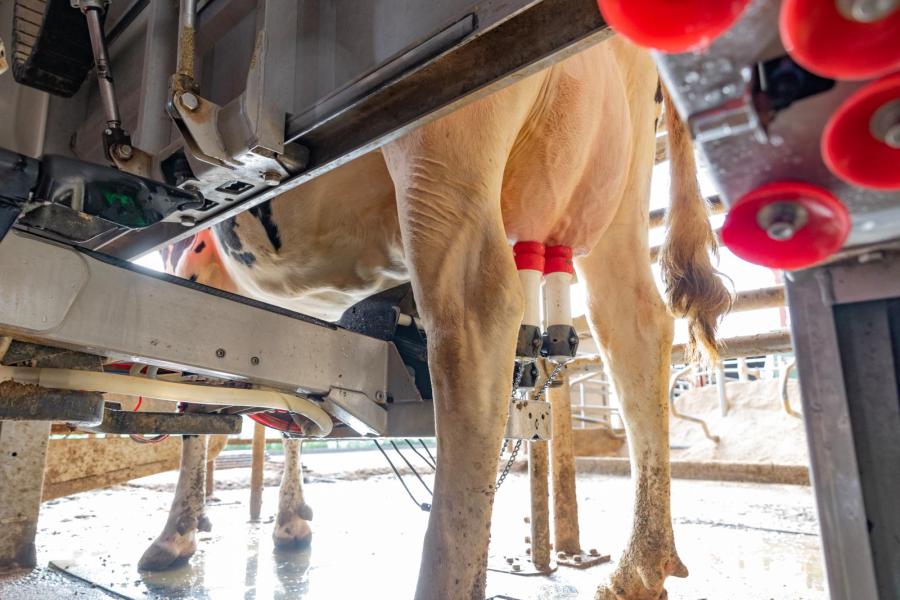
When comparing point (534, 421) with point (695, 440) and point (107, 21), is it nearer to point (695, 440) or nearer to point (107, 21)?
point (107, 21)

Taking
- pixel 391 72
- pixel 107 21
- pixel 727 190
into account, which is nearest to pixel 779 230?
pixel 727 190

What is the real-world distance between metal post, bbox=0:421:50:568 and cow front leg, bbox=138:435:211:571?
414 millimetres

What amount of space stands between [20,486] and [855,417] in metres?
2.71

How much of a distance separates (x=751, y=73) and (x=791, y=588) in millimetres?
1986

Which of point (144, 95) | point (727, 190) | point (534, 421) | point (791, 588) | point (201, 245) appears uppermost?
point (201, 245)

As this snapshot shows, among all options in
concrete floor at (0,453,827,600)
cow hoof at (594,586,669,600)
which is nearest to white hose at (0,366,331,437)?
concrete floor at (0,453,827,600)

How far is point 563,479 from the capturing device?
2627 mm

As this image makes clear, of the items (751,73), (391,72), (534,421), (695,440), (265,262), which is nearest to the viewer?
(751,73)

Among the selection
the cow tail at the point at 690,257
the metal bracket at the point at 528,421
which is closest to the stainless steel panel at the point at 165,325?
the metal bracket at the point at 528,421

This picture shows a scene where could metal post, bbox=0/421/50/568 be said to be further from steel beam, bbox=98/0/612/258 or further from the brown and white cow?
steel beam, bbox=98/0/612/258

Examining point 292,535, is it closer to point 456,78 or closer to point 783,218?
point 456,78

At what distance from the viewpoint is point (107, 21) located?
1435 millimetres

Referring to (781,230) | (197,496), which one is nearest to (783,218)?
(781,230)

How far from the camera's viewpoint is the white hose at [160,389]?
1.12 metres
